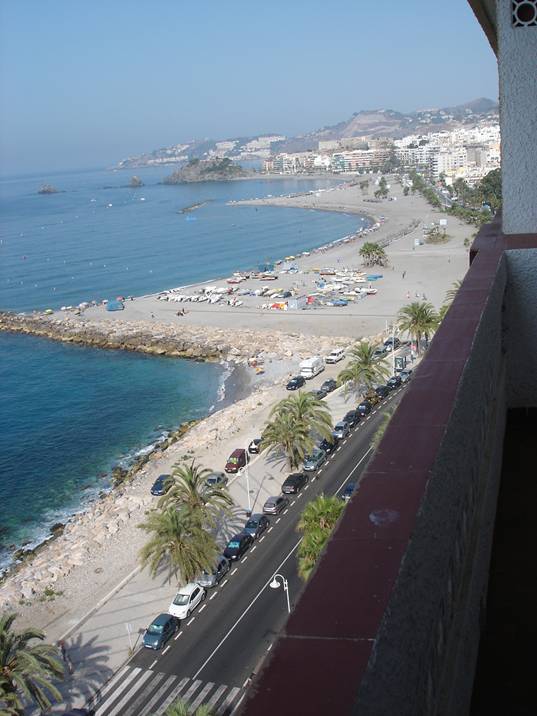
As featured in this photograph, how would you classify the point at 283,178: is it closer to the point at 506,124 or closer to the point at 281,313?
the point at 281,313

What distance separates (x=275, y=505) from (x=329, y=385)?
11238 mm

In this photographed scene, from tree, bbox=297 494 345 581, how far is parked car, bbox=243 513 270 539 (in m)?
3.24

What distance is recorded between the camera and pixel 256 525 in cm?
1625

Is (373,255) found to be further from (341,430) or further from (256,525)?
(256,525)

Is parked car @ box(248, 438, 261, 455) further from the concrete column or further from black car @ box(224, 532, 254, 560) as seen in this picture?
the concrete column

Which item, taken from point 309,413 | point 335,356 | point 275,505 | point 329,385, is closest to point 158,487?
point 275,505

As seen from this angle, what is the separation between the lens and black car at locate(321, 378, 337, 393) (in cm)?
2750

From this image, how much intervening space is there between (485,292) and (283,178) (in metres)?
179

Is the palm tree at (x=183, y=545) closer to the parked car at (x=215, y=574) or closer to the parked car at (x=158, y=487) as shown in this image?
the parked car at (x=215, y=574)

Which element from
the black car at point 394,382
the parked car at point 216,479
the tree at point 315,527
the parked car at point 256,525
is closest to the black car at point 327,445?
the parked car at point 216,479

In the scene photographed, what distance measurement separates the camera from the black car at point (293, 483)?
1822cm

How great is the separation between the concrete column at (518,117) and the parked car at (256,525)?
12.4 m

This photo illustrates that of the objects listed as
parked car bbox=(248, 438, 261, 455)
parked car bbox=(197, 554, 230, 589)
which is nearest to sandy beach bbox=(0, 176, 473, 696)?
parked car bbox=(248, 438, 261, 455)

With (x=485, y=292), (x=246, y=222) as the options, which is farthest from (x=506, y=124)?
(x=246, y=222)
